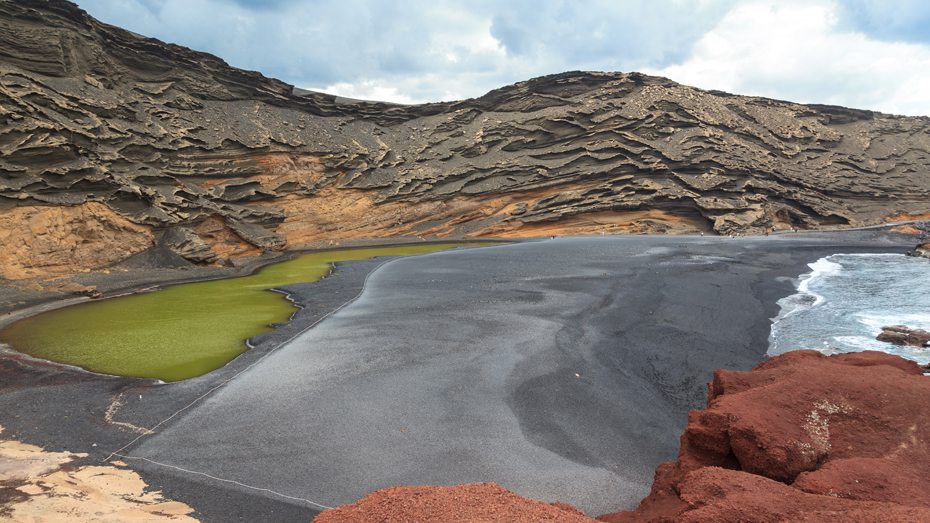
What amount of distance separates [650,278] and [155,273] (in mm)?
20236

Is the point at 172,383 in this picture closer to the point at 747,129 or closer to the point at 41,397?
the point at 41,397

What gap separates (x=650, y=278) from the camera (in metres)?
14.7

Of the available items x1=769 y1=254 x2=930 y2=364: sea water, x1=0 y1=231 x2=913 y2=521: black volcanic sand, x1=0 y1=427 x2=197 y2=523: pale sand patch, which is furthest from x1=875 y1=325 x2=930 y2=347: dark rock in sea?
x1=0 y1=427 x2=197 y2=523: pale sand patch

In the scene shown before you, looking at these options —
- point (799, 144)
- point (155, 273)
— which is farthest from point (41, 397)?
point (799, 144)

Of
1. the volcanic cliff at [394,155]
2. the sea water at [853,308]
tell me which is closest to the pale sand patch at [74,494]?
the sea water at [853,308]

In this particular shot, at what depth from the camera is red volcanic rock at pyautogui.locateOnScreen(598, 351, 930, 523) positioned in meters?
2.37

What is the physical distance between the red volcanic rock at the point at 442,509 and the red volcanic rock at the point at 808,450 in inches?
34.1

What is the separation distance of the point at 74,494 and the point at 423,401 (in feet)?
12.6

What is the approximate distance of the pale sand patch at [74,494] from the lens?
3.73m

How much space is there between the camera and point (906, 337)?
8391 millimetres

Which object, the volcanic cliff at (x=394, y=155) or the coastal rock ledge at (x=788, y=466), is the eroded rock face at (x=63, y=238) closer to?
the volcanic cliff at (x=394, y=155)

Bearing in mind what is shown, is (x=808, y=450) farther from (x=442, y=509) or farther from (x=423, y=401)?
(x=423, y=401)

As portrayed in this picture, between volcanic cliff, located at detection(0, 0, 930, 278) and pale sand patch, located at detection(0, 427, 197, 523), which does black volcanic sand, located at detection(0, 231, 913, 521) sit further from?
volcanic cliff, located at detection(0, 0, 930, 278)

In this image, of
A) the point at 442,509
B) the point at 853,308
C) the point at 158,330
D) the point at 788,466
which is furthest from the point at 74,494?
the point at 853,308
